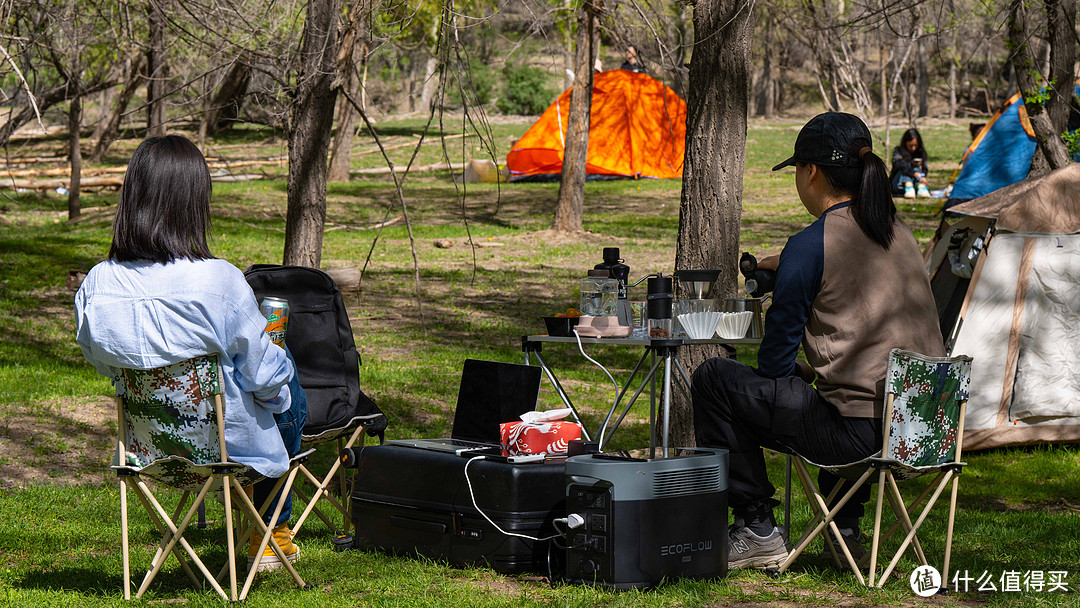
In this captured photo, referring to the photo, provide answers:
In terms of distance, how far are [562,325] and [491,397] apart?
1.84ft

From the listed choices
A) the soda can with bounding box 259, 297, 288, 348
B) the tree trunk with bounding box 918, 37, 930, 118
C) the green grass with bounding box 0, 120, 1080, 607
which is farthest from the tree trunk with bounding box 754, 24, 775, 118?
the soda can with bounding box 259, 297, 288, 348

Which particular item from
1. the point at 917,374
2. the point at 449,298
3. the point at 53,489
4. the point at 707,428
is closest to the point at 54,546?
the point at 53,489

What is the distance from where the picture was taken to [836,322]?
377cm

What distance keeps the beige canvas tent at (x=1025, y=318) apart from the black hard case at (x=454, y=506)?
3.39 metres

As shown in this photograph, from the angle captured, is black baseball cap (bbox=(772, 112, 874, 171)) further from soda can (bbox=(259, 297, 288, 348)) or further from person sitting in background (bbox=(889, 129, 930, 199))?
person sitting in background (bbox=(889, 129, 930, 199))

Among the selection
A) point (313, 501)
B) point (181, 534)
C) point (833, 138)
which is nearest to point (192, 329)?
point (181, 534)

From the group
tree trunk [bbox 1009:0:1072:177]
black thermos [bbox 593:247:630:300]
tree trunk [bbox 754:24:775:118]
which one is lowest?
black thermos [bbox 593:247:630:300]

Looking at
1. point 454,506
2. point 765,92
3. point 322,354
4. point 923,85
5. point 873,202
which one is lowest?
point 454,506

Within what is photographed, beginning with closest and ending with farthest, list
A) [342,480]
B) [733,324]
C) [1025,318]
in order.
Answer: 1. [733,324]
2. [342,480]
3. [1025,318]

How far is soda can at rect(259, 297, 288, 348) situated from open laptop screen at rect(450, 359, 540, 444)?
3.59 ft

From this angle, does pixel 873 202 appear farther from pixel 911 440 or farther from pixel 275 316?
pixel 275 316

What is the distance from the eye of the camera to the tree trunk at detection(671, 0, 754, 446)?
5.17 m

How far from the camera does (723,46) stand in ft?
17.2

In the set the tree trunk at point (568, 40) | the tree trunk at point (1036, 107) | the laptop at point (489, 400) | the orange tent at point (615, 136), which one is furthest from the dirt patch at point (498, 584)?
the orange tent at point (615, 136)
